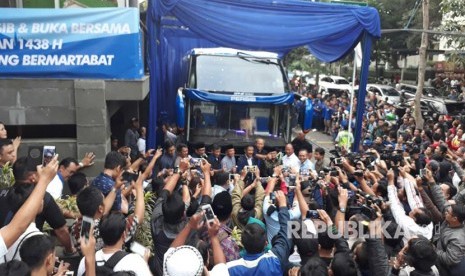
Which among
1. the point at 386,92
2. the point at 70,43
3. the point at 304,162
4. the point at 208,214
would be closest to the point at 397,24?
the point at 386,92

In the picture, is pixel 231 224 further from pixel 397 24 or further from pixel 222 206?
pixel 397 24

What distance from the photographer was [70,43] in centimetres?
686

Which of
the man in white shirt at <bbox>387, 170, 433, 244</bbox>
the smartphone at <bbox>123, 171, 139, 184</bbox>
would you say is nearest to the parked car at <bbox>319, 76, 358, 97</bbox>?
the smartphone at <bbox>123, 171, 139, 184</bbox>

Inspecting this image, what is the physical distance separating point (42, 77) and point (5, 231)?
4669mm

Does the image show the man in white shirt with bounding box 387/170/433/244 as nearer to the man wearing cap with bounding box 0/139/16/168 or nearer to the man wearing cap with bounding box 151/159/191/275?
the man wearing cap with bounding box 151/159/191/275

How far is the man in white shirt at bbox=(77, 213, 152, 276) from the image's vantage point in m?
2.96

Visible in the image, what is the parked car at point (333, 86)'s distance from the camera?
26.4 metres

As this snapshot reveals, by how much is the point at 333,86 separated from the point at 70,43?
22632 mm

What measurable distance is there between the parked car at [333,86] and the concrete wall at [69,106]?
19.9 meters

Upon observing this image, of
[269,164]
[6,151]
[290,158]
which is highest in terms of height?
[6,151]

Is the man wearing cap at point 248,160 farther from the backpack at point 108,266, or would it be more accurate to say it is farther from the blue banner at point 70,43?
the backpack at point 108,266

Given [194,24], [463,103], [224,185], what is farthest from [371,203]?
[463,103]

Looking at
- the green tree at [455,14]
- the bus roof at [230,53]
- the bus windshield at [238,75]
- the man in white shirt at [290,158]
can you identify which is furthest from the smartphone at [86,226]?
the green tree at [455,14]

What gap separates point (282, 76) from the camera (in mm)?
9930
